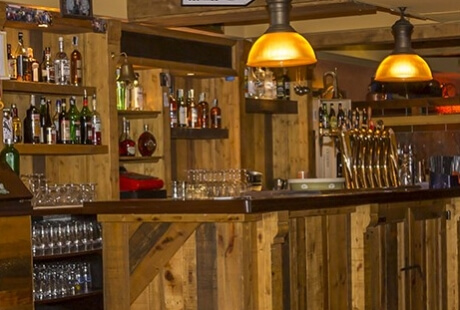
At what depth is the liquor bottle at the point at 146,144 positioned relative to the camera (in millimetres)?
9461

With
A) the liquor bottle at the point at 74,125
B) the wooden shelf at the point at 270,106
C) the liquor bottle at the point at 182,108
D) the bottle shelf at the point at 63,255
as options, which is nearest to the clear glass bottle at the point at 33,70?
the liquor bottle at the point at 74,125

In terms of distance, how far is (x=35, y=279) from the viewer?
744 cm

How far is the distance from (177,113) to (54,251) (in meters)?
2.95

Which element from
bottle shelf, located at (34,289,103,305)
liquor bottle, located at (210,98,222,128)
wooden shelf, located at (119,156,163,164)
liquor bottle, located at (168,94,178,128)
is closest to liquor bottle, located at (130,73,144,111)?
wooden shelf, located at (119,156,163,164)

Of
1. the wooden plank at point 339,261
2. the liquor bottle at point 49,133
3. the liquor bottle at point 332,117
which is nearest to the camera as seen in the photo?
the wooden plank at point 339,261

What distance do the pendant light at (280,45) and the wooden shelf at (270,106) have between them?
3.59 metres

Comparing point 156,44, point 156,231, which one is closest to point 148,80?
point 156,44

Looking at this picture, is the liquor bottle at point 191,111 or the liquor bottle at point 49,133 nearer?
the liquor bottle at point 49,133

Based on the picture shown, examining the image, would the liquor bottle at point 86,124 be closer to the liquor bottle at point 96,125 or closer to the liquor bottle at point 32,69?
the liquor bottle at point 96,125

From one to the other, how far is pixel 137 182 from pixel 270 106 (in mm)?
2867

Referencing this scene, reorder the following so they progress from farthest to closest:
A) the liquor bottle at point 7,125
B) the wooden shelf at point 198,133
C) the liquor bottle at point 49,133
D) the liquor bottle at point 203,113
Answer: the liquor bottle at point 203,113
the wooden shelf at point 198,133
the liquor bottle at point 49,133
the liquor bottle at point 7,125

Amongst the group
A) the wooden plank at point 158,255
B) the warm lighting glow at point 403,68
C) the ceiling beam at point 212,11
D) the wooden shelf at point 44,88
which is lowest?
the wooden plank at point 158,255

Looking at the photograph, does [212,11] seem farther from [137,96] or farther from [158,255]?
[158,255]

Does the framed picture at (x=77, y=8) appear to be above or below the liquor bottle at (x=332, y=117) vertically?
above
